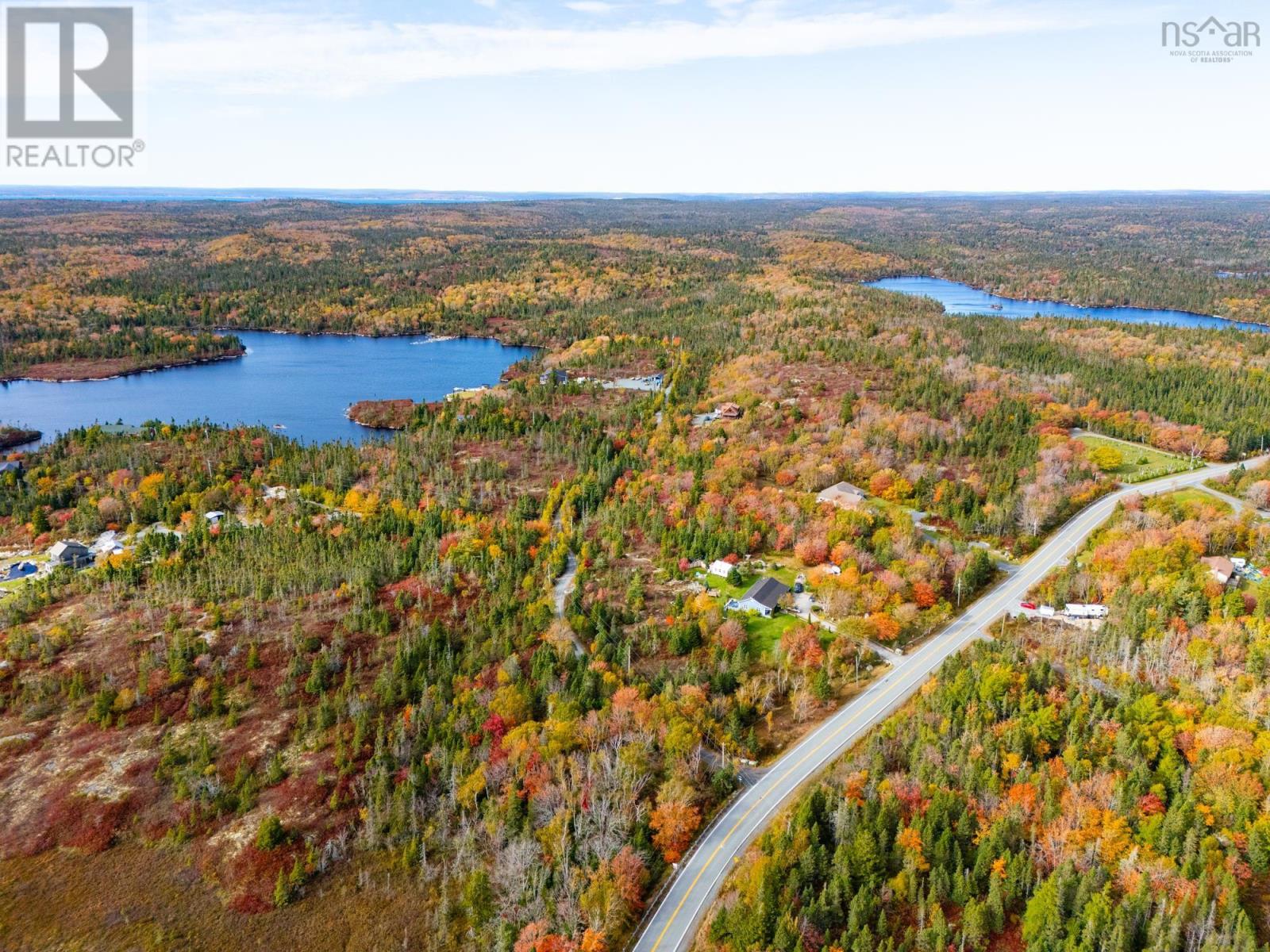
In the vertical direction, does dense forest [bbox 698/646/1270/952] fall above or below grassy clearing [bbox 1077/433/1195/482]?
below

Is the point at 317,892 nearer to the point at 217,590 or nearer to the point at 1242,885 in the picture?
the point at 217,590

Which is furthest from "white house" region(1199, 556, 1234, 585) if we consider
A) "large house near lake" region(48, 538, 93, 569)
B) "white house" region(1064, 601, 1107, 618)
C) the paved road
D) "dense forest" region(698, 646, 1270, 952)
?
"large house near lake" region(48, 538, 93, 569)

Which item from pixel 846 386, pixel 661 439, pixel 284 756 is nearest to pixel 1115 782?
pixel 284 756

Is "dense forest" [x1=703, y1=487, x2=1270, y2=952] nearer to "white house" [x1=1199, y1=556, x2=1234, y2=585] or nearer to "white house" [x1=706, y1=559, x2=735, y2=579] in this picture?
"white house" [x1=1199, y1=556, x2=1234, y2=585]

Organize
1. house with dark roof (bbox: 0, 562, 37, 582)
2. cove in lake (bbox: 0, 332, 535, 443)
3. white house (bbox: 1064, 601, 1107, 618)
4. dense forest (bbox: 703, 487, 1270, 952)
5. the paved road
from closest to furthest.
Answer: dense forest (bbox: 703, 487, 1270, 952) → the paved road → white house (bbox: 1064, 601, 1107, 618) → house with dark roof (bbox: 0, 562, 37, 582) → cove in lake (bbox: 0, 332, 535, 443)

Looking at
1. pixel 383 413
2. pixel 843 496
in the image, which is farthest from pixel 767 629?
pixel 383 413

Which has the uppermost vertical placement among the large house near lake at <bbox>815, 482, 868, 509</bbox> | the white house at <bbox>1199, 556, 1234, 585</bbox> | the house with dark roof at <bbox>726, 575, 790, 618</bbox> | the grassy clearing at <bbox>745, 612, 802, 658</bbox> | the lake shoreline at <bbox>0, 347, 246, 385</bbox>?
the lake shoreline at <bbox>0, 347, 246, 385</bbox>
